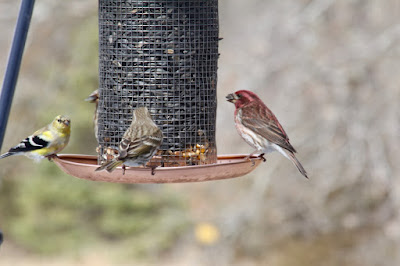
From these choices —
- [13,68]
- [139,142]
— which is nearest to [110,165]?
[139,142]

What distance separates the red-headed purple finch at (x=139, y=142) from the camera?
4.65 meters

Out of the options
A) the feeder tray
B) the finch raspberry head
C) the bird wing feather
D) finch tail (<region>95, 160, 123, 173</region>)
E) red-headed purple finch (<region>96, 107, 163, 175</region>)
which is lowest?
the feeder tray

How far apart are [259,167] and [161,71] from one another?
23.0 ft

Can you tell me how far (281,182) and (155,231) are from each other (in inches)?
113

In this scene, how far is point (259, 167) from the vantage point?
472 inches

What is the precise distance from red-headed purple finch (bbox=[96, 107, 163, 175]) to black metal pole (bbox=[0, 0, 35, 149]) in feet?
3.58

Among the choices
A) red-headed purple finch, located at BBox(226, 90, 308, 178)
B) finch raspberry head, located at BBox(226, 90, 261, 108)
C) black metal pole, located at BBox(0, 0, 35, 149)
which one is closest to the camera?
black metal pole, located at BBox(0, 0, 35, 149)

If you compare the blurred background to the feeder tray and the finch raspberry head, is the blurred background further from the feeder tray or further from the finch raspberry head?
the feeder tray

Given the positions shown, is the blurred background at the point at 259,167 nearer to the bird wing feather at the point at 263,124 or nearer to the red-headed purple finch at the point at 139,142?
the bird wing feather at the point at 263,124

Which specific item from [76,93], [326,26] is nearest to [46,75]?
[76,93]

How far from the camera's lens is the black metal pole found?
11.6 feet

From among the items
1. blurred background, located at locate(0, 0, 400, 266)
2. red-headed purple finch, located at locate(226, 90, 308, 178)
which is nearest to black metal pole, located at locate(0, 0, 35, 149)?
red-headed purple finch, located at locate(226, 90, 308, 178)

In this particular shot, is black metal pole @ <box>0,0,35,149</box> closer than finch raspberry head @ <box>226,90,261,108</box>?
Yes

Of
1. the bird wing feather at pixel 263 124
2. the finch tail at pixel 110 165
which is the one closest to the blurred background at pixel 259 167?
the bird wing feather at pixel 263 124
